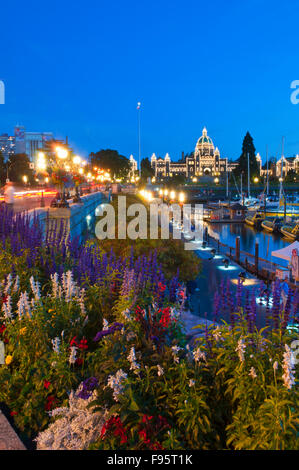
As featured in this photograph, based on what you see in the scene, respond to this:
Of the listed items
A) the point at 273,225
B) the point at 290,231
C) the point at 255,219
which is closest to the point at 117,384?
the point at 290,231

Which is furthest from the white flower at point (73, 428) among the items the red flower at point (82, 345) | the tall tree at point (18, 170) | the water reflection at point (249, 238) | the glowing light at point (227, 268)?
the tall tree at point (18, 170)

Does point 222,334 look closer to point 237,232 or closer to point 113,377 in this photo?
point 113,377

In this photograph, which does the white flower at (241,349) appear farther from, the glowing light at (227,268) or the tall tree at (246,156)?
the tall tree at (246,156)

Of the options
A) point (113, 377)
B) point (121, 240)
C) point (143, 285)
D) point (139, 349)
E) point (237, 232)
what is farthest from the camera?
point (237, 232)

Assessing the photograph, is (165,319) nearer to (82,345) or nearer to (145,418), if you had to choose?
(82,345)

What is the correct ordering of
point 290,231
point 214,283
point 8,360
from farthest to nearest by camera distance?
point 290,231 → point 214,283 → point 8,360

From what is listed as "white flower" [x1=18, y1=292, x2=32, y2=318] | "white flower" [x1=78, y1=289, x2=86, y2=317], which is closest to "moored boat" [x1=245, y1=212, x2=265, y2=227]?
"white flower" [x1=78, y1=289, x2=86, y2=317]

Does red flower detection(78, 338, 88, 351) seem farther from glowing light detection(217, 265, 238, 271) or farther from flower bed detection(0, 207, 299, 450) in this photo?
glowing light detection(217, 265, 238, 271)

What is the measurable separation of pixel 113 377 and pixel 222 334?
51.8 inches

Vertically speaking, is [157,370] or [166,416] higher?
[157,370]

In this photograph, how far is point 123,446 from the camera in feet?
12.1

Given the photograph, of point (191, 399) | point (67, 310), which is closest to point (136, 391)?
point (191, 399)

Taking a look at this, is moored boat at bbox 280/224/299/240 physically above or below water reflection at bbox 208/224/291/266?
above

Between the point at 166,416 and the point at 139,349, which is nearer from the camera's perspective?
the point at 166,416
